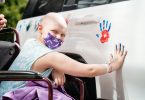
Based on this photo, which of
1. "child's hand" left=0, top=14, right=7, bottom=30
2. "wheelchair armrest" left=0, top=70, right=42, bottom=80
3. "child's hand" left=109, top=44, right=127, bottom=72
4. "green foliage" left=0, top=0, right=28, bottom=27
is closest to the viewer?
"wheelchair armrest" left=0, top=70, right=42, bottom=80

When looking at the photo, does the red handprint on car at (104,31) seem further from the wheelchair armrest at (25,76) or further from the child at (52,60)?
the wheelchair armrest at (25,76)

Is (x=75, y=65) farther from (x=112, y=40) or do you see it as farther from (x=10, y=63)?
(x=10, y=63)

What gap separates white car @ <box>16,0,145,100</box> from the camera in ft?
11.8

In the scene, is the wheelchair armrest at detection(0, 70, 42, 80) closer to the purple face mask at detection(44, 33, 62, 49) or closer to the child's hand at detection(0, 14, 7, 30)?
the purple face mask at detection(44, 33, 62, 49)

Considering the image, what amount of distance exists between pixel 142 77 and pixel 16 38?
4.99 ft

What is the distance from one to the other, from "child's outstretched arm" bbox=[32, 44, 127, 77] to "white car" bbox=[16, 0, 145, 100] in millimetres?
59

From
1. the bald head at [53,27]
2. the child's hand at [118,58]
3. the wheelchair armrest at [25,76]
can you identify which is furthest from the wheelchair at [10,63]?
the bald head at [53,27]

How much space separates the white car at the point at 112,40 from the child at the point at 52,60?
103 mm

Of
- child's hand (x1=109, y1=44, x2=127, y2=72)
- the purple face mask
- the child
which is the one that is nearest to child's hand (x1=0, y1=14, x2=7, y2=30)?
the child

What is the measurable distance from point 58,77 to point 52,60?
19 cm

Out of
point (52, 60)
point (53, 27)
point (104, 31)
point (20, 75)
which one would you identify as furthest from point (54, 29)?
point (20, 75)

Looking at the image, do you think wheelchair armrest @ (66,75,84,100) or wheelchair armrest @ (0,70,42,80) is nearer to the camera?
wheelchair armrest @ (0,70,42,80)

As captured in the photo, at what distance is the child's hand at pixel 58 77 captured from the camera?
3758 millimetres

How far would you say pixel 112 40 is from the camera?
3.86 meters
